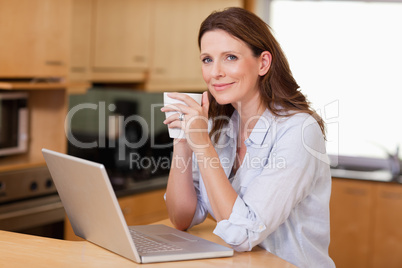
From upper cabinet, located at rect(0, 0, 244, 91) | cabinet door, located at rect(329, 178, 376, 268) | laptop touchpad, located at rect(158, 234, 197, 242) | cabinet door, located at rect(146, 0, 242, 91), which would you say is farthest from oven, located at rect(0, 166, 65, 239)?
cabinet door, located at rect(329, 178, 376, 268)

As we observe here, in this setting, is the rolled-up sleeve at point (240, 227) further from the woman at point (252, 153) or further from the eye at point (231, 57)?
the eye at point (231, 57)

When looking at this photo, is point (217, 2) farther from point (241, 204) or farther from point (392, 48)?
point (241, 204)

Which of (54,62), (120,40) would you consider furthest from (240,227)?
(120,40)

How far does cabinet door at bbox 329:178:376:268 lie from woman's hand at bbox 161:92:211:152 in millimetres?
2535

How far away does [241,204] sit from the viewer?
1574 mm

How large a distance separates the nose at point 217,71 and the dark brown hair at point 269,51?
0.11 meters

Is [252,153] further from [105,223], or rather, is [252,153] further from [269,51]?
[105,223]

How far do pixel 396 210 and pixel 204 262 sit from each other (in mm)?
2760

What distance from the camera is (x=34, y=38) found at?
2.93m

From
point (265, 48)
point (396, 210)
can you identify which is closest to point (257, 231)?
point (265, 48)

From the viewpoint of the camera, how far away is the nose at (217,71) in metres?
1.77

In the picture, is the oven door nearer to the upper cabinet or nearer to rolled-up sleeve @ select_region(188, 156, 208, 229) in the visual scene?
the upper cabinet

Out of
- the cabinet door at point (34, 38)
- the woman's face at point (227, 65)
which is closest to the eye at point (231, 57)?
the woman's face at point (227, 65)

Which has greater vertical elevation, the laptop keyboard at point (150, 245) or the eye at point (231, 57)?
the eye at point (231, 57)
